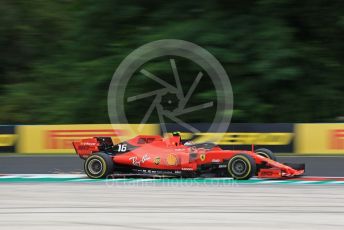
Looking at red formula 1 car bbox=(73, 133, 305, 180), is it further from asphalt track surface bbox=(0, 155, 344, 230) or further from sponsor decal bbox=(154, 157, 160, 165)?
asphalt track surface bbox=(0, 155, 344, 230)

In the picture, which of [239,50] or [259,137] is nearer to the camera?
[259,137]

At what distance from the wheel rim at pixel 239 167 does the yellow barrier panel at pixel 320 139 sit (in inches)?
169

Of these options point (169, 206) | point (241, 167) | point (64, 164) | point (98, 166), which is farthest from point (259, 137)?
point (169, 206)

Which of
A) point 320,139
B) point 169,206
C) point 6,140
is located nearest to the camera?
point 169,206

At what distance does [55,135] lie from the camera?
15312 millimetres

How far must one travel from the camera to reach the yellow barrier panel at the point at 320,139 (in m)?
14.0

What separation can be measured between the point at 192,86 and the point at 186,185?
405 inches

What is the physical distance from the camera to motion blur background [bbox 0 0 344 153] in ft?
63.4

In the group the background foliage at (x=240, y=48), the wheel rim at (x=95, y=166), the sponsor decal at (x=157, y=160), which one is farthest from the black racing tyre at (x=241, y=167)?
the background foliage at (x=240, y=48)

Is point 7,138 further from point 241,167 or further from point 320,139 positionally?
point 320,139

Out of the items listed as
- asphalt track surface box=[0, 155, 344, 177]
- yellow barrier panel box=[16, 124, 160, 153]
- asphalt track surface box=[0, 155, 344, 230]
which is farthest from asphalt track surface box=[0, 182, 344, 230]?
yellow barrier panel box=[16, 124, 160, 153]

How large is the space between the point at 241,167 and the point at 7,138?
23.1ft

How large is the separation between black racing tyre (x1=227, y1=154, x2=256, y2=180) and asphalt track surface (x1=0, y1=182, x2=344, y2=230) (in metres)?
0.44

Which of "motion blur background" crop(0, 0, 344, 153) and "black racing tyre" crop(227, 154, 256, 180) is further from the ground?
"motion blur background" crop(0, 0, 344, 153)
